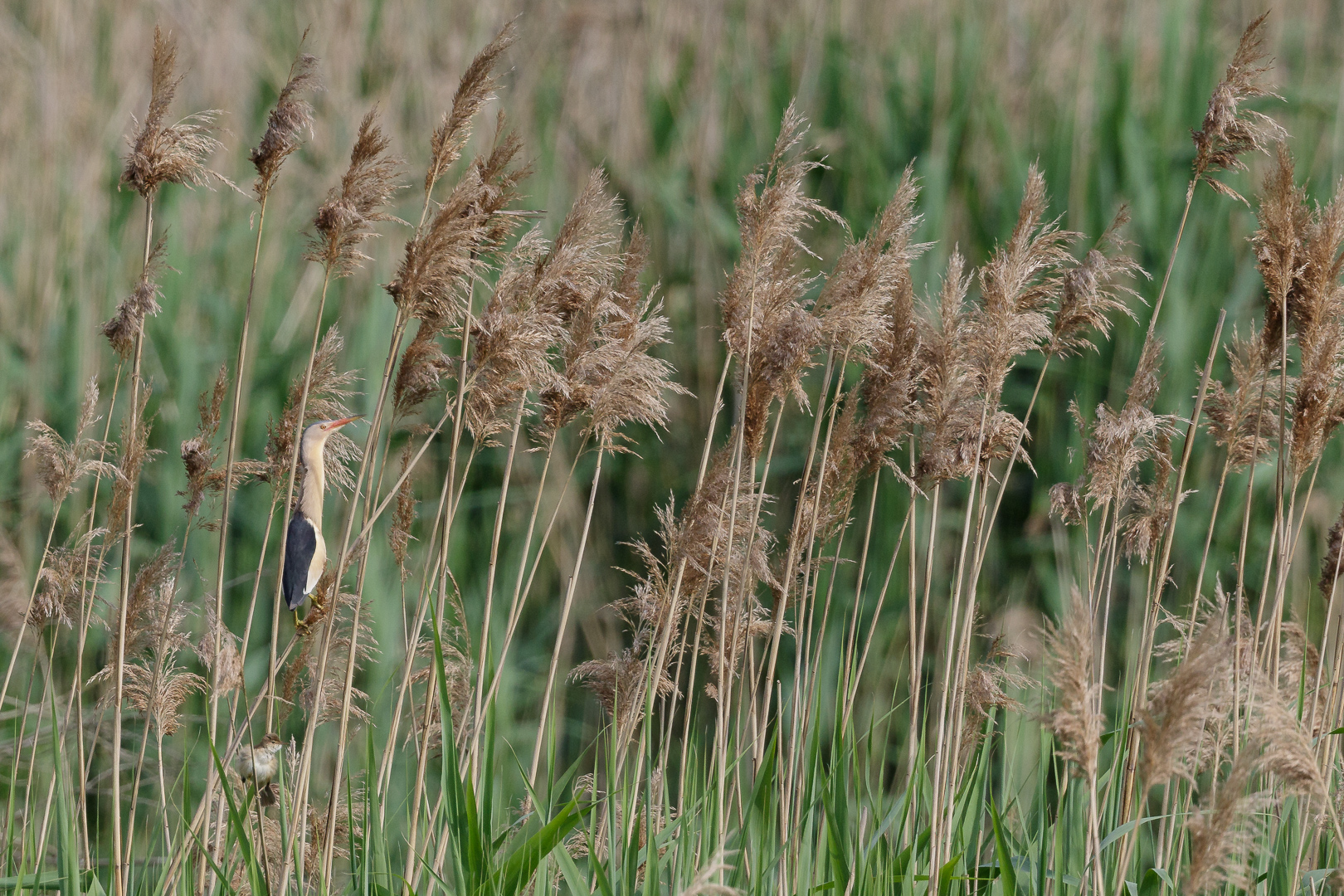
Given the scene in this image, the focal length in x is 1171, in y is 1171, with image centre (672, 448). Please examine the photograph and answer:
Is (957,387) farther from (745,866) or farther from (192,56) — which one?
(192,56)

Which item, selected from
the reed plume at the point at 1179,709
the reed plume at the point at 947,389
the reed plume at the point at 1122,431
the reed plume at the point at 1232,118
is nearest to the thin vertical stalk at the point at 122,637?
the reed plume at the point at 947,389

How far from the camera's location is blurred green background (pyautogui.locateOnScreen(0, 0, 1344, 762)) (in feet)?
14.1

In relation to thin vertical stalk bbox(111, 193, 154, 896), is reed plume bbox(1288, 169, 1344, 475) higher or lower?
higher

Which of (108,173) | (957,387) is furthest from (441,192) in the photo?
(957,387)

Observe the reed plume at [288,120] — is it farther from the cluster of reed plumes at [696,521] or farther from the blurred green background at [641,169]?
the blurred green background at [641,169]

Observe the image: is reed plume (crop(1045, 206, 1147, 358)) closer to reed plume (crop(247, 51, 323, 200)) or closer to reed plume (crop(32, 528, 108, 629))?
reed plume (crop(247, 51, 323, 200))

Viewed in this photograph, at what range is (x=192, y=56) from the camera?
17.2 feet

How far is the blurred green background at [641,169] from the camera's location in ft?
14.1

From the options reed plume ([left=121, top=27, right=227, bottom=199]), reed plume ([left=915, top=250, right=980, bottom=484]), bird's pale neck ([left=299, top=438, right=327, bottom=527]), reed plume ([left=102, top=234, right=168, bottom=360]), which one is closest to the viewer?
reed plume ([left=121, top=27, right=227, bottom=199])

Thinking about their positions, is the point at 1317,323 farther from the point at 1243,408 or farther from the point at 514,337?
the point at 514,337

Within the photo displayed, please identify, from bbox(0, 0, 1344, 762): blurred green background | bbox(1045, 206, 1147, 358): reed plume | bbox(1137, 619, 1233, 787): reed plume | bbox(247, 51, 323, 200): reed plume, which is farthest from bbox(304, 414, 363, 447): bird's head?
bbox(0, 0, 1344, 762): blurred green background

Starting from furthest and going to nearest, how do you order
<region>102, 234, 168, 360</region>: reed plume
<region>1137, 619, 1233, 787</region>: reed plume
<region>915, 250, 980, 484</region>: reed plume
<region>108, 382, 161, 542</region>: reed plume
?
<region>915, 250, 980, 484</region>: reed plume < <region>108, 382, 161, 542</region>: reed plume < <region>102, 234, 168, 360</region>: reed plume < <region>1137, 619, 1233, 787</region>: reed plume

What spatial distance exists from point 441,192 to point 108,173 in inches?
57.7

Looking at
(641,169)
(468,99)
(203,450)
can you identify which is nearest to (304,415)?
(203,450)
